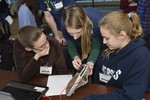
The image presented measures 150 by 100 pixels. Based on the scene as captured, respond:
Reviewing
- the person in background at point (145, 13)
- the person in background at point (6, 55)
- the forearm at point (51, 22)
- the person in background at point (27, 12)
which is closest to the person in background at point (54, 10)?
the forearm at point (51, 22)

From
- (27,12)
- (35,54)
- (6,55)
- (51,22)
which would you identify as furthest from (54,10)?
(35,54)

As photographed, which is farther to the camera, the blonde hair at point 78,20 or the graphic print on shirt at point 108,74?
the blonde hair at point 78,20

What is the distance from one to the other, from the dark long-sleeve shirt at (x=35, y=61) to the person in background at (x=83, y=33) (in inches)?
5.3

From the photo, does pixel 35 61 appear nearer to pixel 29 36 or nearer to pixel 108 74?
pixel 29 36

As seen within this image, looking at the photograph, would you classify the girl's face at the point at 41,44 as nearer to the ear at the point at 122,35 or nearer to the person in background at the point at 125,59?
the person in background at the point at 125,59

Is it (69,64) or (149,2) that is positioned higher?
(149,2)

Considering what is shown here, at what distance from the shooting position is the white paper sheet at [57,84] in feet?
4.72

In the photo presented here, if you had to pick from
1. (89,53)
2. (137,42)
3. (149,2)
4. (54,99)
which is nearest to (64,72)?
(89,53)

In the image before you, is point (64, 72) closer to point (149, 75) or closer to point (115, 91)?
point (115, 91)

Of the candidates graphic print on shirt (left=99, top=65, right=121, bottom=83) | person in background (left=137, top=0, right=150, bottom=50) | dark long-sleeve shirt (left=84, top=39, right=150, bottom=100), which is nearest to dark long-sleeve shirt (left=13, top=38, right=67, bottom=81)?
graphic print on shirt (left=99, top=65, right=121, bottom=83)

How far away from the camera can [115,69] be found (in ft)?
4.77

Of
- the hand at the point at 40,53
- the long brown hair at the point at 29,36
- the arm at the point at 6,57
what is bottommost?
the arm at the point at 6,57

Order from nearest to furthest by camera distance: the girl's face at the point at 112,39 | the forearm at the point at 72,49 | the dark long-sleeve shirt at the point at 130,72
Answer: the dark long-sleeve shirt at the point at 130,72 → the girl's face at the point at 112,39 → the forearm at the point at 72,49

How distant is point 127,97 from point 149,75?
20cm
